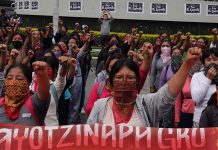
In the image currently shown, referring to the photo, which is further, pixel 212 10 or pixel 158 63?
pixel 212 10

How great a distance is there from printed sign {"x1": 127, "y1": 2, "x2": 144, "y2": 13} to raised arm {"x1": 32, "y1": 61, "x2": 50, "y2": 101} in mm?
18987

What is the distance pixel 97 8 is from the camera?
22.5 metres

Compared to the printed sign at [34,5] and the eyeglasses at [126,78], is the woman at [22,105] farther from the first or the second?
the printed sign at [34,5]

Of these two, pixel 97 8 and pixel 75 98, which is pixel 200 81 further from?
pixel 97 8

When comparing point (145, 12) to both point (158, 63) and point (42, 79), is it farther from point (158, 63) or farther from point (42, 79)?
point (42, 79)

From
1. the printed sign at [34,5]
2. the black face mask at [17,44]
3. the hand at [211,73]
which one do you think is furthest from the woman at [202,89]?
the printed sign at [34,5]

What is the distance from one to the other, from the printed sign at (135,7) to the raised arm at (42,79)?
19.0m

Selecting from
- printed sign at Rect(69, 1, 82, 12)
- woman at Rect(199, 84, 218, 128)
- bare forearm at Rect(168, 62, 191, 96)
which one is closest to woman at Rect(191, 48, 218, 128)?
woman at Rect(199, 84, 218, 128)

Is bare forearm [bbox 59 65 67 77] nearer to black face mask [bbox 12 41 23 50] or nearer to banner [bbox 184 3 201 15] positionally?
black face mask [bbox 12 41 23 50]

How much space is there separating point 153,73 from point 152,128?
4.57 metres

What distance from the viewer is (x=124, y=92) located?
3443 mm

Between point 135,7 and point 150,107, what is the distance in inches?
767

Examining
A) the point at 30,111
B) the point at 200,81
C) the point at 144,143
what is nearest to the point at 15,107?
the point at 30,111

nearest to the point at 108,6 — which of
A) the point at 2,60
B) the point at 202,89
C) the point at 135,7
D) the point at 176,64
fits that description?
the point at 135,7
